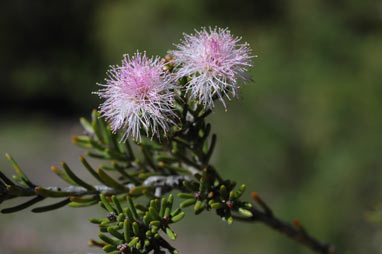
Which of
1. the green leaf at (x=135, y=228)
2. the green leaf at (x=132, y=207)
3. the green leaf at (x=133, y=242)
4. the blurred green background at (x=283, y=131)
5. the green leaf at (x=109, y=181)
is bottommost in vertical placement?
the green leaf at (x=133, y=242)

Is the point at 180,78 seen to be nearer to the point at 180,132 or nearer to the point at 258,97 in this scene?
the point at 180,132

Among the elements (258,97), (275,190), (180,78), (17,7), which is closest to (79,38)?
(17,7)

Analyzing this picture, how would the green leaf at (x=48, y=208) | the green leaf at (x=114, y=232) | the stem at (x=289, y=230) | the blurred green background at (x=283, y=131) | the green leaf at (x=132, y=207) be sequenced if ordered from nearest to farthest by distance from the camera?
the green leaf at (x=114, y=232) → the green leaf at (x=132, y=207) → the green leaf at (x=48, y=208) → the stem at (x=289, y=230) → the blurred green background at (x=283, y=131)

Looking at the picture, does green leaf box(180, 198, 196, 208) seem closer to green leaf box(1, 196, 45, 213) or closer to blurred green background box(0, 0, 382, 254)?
green leaf box(1, 196, 45, 213)

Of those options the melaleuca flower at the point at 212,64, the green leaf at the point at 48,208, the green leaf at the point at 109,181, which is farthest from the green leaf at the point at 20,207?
the melaleuca flower at the point at 212,64

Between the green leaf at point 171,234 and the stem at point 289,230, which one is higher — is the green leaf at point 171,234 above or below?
below

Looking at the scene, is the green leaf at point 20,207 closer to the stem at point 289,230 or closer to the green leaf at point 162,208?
the green leaf at point 162,208

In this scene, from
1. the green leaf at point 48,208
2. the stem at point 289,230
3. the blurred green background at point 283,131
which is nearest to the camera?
the green leaf at point 48,208
